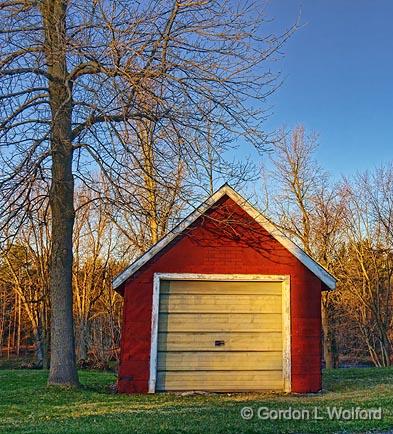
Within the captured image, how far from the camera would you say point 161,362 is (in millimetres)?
11391

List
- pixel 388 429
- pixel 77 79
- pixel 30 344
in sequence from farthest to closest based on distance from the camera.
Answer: pixel 30 344, pixel 77 79, pixel 388 429

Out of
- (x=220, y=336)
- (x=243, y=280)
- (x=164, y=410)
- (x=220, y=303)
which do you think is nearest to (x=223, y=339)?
(x=220, y=336)

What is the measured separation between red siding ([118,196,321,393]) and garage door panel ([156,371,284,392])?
0.42m

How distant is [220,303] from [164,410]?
3.86 m

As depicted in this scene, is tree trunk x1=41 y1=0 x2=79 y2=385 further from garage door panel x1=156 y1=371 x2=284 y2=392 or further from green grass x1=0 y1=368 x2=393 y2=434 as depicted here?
garage door panel x1=156 y1=371 x2=284 y2=392

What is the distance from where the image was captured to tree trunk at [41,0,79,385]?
10.8 m

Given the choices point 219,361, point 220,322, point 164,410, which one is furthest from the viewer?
point 220,322

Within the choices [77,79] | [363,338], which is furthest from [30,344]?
[77,79]

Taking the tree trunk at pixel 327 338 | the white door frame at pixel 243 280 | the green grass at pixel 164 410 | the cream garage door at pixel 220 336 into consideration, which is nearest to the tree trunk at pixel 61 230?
the green grass at pixel 164 410

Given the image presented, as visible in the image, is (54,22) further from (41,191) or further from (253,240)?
(253,240)

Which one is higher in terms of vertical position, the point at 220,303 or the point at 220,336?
the point at 220,303

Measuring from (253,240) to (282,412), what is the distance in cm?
483

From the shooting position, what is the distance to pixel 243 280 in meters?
11.7

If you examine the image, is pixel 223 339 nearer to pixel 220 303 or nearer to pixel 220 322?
pixel 220 322
